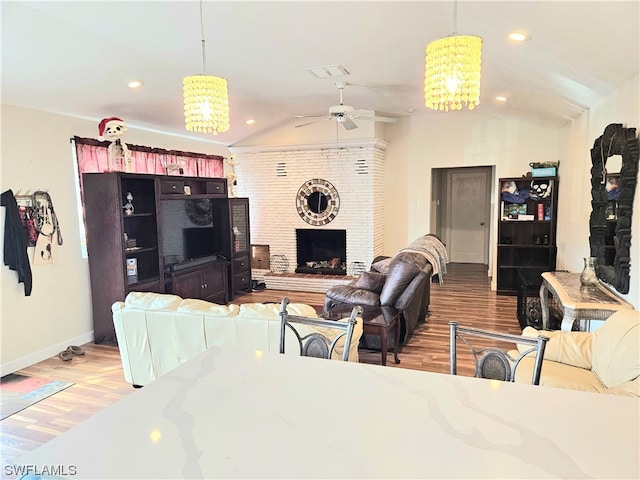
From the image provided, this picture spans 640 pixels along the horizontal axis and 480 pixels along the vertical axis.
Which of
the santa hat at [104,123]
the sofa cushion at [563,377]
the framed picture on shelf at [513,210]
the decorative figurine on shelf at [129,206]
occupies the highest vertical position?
the santa hat at [104,123]

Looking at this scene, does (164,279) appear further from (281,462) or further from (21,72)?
(281,462)

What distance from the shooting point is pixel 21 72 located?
345 centimetres

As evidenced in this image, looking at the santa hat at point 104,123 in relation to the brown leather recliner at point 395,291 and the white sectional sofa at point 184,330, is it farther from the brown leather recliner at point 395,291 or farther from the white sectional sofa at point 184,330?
the brown leather recliner at point 395,291

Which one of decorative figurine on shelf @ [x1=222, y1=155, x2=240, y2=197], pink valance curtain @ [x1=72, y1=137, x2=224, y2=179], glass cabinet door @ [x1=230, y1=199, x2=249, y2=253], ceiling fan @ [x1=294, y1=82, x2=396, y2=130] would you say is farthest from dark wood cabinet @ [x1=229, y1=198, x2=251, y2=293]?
ceiling fan @ [x1=294, y1=82, x2=396, y2=130]

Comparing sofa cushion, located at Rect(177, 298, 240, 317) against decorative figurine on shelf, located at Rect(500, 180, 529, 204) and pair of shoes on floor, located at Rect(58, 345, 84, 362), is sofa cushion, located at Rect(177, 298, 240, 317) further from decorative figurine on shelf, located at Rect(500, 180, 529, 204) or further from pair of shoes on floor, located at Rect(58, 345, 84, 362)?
decorative figurine on shelf, located at Rect(500, 180, 529, 204)

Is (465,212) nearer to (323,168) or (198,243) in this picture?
(323,168)

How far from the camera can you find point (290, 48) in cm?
358

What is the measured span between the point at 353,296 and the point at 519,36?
8.79 ft

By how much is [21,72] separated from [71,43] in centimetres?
56

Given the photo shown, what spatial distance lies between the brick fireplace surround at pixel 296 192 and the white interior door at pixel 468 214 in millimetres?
2345

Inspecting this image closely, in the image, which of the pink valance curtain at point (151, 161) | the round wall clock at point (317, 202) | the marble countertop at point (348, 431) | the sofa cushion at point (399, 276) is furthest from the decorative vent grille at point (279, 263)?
the marble countertop at point (348, 431)

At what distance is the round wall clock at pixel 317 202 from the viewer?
7145 millimetres

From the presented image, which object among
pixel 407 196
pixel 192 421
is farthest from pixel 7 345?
pixel 407 196

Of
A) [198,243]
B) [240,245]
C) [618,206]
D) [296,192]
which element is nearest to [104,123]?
[198,243]
